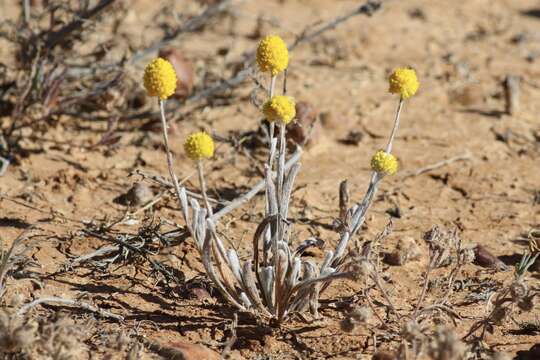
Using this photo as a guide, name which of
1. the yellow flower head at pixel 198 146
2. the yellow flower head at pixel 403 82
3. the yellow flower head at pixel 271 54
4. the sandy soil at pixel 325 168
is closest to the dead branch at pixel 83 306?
the sandy soil at pixel 325 168

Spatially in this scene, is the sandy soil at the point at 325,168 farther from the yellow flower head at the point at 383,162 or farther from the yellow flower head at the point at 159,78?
the yellow flower head at the point at 159,78

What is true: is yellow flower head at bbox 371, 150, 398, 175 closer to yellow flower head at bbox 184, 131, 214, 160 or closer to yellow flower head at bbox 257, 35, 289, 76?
yellow flower head at bbox 257, 35, 289, 76

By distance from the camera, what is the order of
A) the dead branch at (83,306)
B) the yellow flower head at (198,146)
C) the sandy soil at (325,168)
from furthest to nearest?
the sandy soil at (325,168), the dead branch at (83,306), the yellow flower head at (198,146)

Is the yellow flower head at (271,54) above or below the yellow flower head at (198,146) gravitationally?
above

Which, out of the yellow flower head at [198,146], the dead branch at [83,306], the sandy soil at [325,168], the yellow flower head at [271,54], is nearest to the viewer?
the yellow flower head at [198,146]

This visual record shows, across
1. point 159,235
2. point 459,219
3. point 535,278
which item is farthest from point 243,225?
point 535,278

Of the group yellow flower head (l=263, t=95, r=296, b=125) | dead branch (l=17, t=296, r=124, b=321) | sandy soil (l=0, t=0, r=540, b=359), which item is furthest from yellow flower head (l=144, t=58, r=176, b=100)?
dead branch (l=17, t=296, r=124, b=321)

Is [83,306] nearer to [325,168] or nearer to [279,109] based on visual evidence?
[279,109]

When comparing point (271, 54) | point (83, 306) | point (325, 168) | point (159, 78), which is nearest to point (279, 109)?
point (271, 54)
